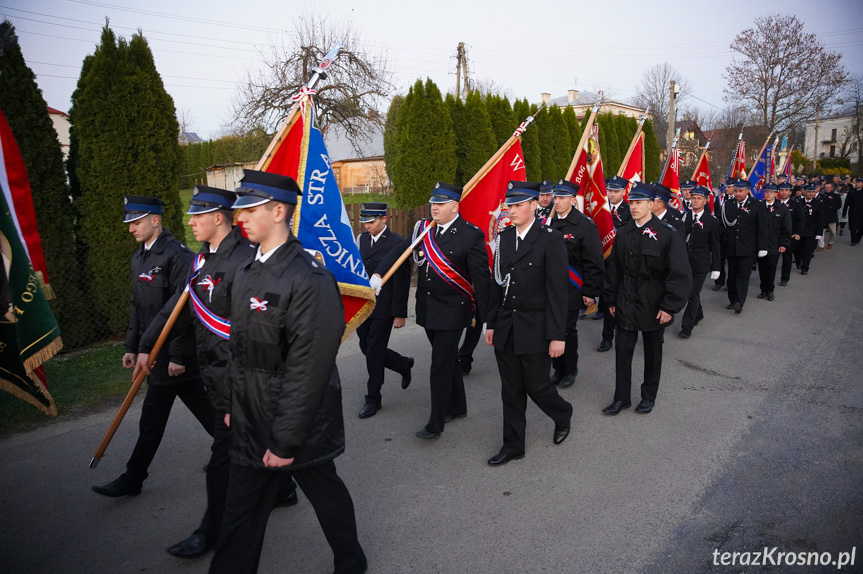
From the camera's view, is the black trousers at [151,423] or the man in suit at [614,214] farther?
the man in suit at [614,214]

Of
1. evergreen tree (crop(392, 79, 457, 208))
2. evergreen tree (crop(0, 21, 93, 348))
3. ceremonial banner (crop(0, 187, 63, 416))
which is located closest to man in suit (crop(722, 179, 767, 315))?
evergreen tree (crop(392, 79, 457, 208))

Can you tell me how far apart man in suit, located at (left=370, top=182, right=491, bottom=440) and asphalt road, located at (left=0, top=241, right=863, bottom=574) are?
45 cm

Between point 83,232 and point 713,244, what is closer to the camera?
point 83,232

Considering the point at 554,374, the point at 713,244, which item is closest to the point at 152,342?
the point at 554,374

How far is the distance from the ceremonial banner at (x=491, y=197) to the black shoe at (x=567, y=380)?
1.41 metres

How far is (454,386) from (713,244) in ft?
18.8

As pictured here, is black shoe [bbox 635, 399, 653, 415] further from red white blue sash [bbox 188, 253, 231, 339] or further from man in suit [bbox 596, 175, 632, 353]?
red white blue sash [bbox 188, 253, 231, 339]

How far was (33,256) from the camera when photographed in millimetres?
4406

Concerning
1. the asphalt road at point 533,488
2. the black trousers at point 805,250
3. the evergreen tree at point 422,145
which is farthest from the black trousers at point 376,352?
the black trousers at point 805,250

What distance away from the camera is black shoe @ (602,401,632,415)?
17.6ft

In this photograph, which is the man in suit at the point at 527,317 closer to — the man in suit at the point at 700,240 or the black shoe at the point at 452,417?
the black shoe at the point at 452,417

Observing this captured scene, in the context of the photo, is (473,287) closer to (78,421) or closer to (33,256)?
(33,256)

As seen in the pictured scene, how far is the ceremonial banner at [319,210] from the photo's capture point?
4.30 m

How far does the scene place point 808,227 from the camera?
1309 centimetres
